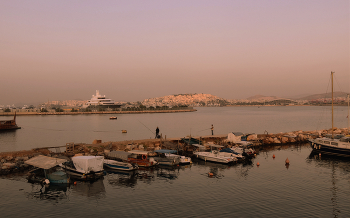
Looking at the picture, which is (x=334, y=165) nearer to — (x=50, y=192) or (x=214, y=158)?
(x=214, y=158)

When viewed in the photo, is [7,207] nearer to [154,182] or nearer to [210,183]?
[154,182]

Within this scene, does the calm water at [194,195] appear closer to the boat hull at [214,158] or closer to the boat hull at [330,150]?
the boat hull at [214,158]

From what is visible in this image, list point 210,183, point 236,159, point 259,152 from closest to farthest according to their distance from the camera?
point 210,183 < point 236,159 < point 259,152

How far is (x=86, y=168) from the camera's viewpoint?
738 inches

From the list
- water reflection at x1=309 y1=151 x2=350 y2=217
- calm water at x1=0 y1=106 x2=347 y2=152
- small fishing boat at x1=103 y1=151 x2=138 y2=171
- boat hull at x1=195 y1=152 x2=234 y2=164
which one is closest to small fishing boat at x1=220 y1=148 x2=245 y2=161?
boat hull at x1=195 y1=152 x2=234 y2=164

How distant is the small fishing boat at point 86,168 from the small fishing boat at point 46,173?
3.25 feet

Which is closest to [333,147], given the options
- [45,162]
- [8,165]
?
[45,162]

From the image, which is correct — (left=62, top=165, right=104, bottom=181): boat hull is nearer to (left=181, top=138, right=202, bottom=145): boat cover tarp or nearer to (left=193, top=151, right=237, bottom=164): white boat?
(left=193, top=151, right=237, bottom=164): white boat

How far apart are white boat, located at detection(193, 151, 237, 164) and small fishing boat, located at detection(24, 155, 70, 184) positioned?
43.5ft

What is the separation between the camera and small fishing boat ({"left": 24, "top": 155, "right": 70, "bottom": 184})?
58.1ft

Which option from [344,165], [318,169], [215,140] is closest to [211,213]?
[318,169]

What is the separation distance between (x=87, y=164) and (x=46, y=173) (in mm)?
2846

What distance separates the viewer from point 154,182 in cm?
1867

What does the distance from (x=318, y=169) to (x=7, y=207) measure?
929 inches
